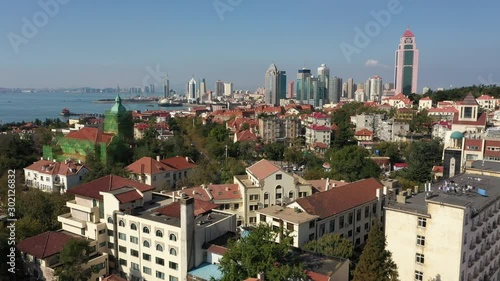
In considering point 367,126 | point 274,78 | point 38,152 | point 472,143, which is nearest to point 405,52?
point 274,78

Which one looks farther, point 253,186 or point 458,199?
point 253,186

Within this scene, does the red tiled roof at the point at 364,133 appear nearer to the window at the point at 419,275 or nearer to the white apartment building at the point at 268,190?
the white apartment building at the point at 268,190

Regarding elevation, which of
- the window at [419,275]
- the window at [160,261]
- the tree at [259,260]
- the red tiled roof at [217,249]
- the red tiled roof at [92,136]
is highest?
the red tiled roof at [92,136]

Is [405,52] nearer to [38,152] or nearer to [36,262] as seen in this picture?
[38,152]

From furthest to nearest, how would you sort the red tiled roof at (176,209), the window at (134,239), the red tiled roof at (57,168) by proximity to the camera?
the red tiled roof at (57,168), the red tiled roof at (176,209), the window at (134,239)

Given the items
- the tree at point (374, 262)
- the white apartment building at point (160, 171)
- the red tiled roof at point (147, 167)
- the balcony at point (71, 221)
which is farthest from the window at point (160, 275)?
the red tiled roof at point (147, 167)

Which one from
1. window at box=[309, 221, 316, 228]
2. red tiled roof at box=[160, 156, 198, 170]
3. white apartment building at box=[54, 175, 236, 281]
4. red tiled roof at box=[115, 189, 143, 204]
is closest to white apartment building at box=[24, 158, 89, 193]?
red tiled roof at box=[160, 156, 198, 170]
